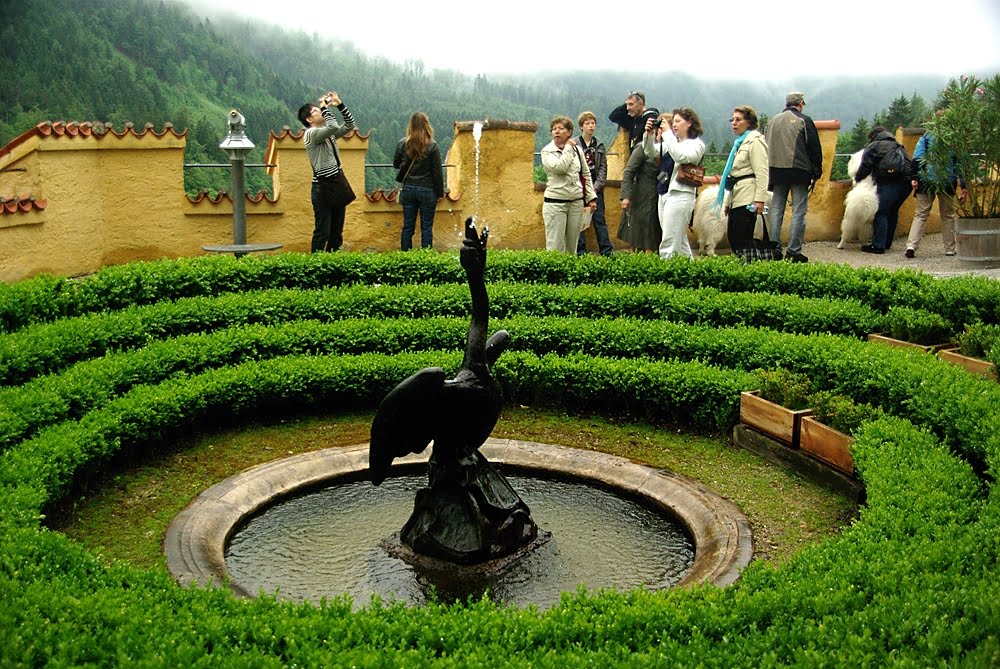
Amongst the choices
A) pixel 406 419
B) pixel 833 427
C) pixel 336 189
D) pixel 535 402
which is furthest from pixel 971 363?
pixel 336 189

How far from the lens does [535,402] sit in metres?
8.50

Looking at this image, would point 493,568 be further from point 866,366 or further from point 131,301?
point 131,301

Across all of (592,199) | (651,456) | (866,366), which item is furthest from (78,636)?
(592,199)

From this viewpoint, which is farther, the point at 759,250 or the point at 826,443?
the point at 759,250

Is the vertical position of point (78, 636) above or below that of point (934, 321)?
below

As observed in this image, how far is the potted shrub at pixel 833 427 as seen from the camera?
6.66 meters

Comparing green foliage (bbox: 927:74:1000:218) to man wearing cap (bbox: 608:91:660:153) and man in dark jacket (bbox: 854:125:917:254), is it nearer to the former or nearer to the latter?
man in dark jacket (bbox: 854:125:917:254)

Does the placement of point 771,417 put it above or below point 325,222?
below

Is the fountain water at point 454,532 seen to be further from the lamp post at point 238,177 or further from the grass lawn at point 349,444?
the lamp post at point 238,177

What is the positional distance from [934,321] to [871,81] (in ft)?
147

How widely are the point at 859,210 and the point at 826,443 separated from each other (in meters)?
9.47

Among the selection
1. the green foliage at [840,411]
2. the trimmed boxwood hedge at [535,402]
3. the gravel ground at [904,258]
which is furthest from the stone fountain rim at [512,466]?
the gravel ground at [904,258]

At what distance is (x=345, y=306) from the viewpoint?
959 centimetres

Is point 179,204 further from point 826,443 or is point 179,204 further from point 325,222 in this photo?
point 826,443
